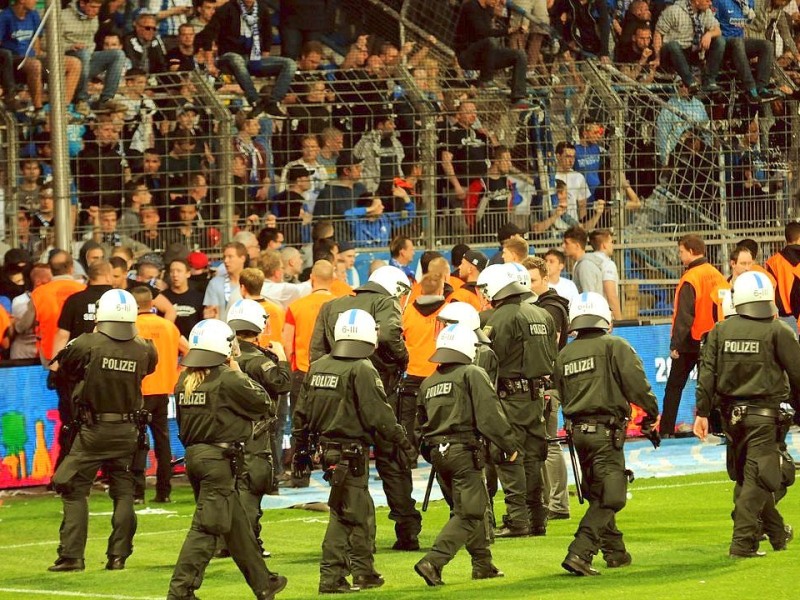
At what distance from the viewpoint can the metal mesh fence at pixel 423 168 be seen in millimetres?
18922

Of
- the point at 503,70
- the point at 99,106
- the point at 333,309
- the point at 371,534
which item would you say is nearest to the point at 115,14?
the point at 99,106

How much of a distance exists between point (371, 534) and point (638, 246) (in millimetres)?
9109

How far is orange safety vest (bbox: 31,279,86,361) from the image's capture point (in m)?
16.3

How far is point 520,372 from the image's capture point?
1319 cm

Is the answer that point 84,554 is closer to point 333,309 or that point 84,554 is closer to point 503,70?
point 333,309

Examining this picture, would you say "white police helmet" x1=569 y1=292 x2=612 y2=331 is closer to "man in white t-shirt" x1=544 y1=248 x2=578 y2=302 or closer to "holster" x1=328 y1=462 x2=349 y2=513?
"holster" x1=328 y1=462 x2=349 y2=513

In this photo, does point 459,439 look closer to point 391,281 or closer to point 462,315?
point 462,315

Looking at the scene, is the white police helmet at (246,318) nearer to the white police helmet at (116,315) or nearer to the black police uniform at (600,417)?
the white police helmet at (116,315)

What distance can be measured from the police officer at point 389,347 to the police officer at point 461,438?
3.01 feet

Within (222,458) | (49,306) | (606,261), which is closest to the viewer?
(222,458)

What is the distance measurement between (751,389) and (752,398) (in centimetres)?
8

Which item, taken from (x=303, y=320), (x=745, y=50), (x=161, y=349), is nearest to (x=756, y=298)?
(x=303, y=320)

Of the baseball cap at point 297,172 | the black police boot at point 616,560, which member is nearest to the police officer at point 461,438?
the black police boot at point 616,560

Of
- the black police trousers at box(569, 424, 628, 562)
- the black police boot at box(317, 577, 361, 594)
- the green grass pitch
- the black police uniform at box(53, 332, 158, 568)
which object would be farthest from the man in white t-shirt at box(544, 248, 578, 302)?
the black police boot at box(317, 577, 361, 594)
